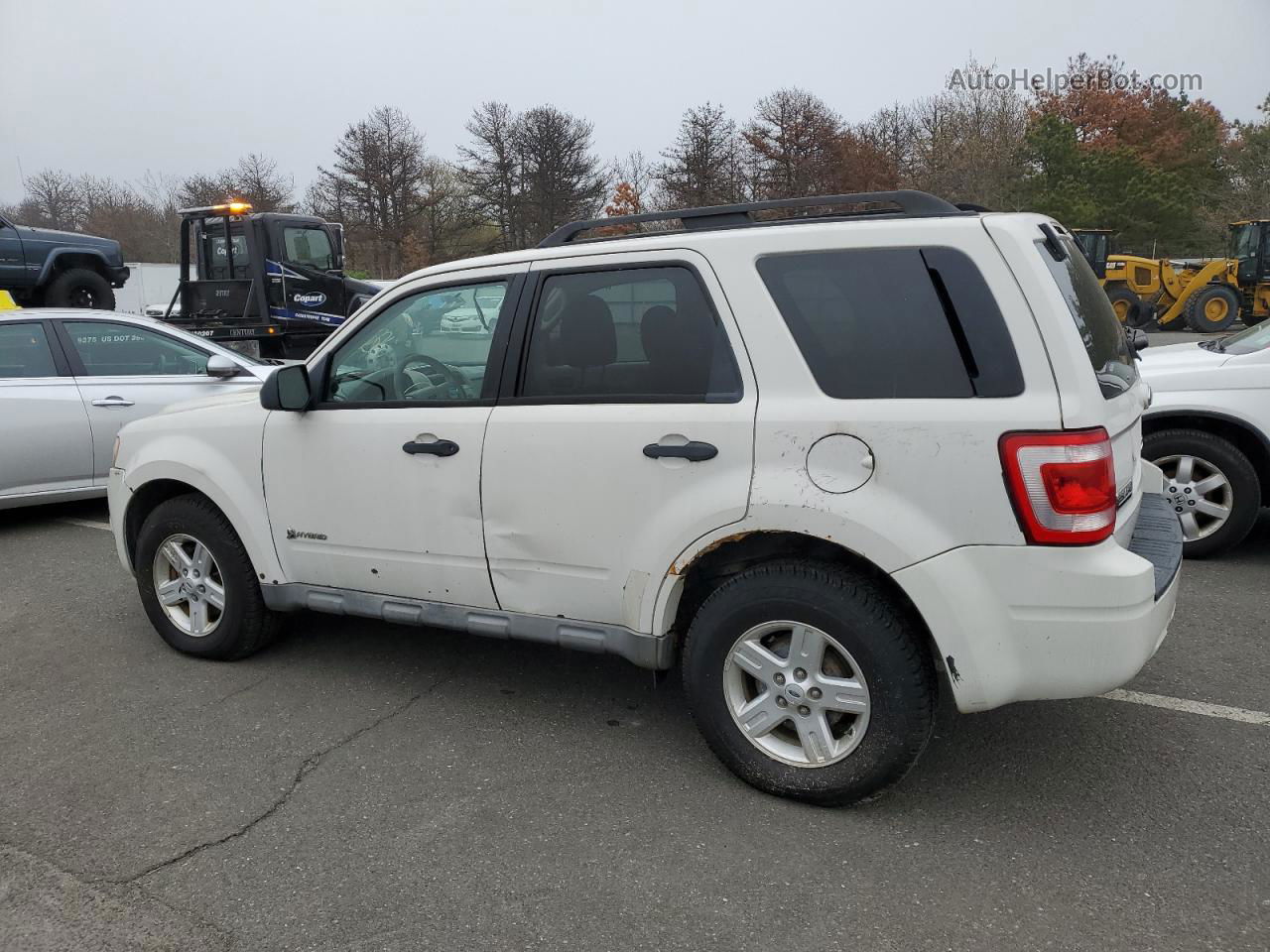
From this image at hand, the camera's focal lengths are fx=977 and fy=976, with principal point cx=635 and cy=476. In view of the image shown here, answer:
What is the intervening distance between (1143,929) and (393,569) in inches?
107

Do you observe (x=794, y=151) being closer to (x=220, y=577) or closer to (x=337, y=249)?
(x=337, y=249)

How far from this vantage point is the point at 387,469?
3732 mm

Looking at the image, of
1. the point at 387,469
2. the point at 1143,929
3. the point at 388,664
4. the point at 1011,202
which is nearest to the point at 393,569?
the point at 387,469

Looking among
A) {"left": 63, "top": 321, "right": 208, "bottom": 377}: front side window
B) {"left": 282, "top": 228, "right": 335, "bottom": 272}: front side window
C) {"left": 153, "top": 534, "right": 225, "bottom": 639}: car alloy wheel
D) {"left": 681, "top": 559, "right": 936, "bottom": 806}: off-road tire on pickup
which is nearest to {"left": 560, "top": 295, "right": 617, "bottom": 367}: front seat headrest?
{"left": 681, "top": 559, "right": 936, "bottom": 806}: off-road tire on pickup

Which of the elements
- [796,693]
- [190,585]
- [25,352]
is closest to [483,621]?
[796,693]

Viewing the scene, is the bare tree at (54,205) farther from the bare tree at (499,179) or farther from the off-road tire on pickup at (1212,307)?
the off-road tire on pickup at (1212,307)

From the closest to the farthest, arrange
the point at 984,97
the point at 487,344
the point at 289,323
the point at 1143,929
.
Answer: the point at 1143,929
the point at 487,344
the point at 289,323
the point at 984,97

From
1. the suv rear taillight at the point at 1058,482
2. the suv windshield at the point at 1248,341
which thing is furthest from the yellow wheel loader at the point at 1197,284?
the suv rear taillight at the point at 1058,482

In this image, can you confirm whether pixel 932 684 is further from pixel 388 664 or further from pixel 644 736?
pixel 388 664

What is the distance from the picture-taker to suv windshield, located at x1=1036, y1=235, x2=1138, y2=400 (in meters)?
2.89

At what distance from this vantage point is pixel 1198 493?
5.50 m

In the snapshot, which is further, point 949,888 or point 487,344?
point 487,344

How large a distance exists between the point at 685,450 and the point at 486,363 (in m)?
0.94

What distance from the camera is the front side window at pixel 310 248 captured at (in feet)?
53.8
